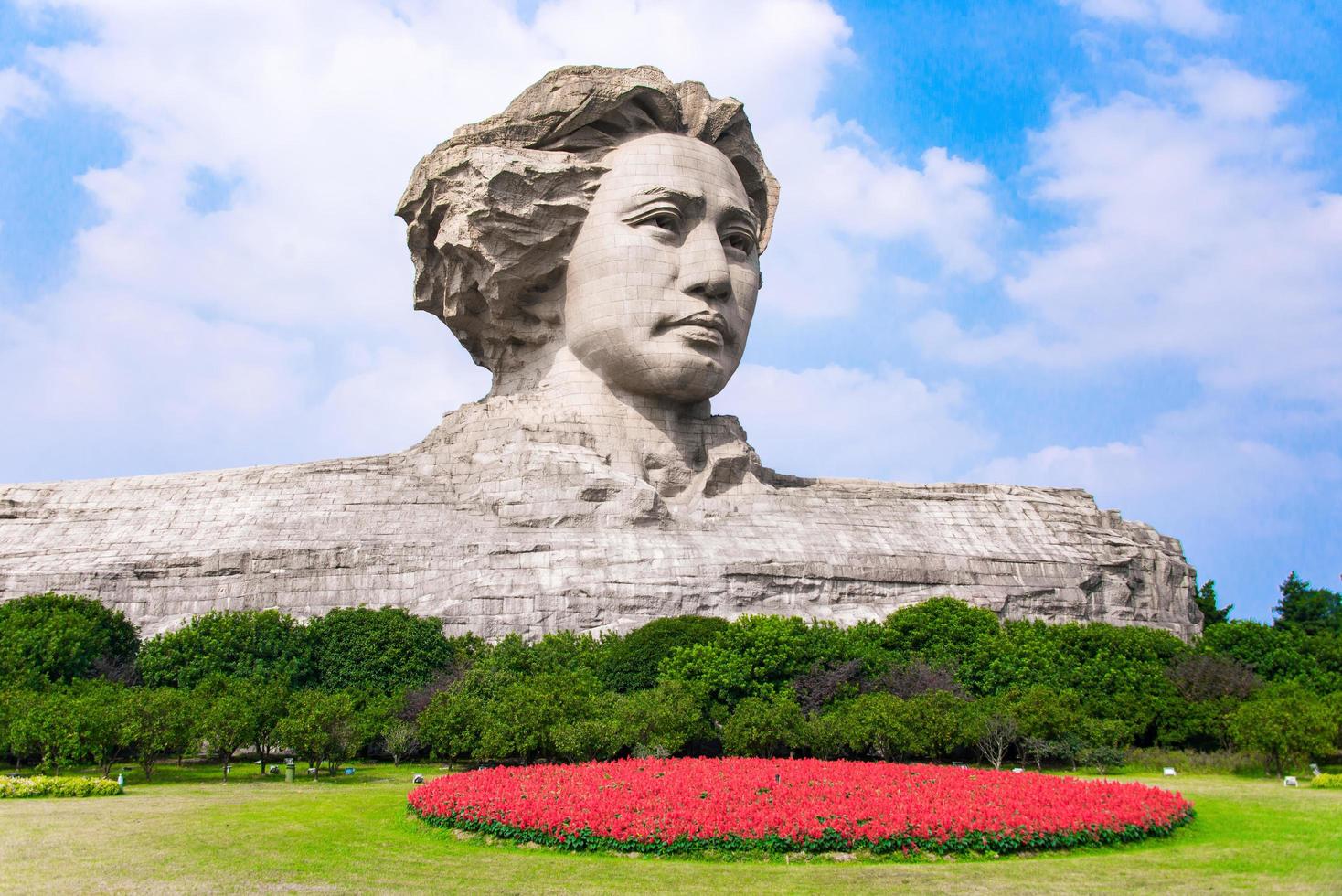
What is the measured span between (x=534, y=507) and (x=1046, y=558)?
10.8 m

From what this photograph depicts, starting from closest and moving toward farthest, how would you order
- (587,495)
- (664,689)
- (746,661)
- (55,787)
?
(55,787)
(664,689)
(746,661)
(587,495)

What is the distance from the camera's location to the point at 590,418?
27.6 meters

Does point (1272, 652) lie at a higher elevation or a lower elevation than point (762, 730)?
higher

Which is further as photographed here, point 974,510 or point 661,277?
point 974,510

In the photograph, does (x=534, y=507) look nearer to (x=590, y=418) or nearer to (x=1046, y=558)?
(x=590, y=418)

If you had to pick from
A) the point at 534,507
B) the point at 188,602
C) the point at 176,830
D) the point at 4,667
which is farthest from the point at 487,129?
the point at 176,830

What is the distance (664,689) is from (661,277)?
10.8 metres

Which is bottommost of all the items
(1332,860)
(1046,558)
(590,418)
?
(1332,860)

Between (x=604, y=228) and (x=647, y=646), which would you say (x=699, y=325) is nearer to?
(x=604, y=228)

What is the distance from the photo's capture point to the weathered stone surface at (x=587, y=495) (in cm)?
2419

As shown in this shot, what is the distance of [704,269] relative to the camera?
27.4 m

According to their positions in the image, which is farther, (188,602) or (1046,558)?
(1046,558)

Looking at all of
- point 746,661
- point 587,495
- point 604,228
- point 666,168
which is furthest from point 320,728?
point 666,168

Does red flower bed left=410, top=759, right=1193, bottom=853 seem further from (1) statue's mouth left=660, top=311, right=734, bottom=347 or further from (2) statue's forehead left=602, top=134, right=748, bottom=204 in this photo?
(2) statue's forehead left=602, top=134, right=748, bottom=204
